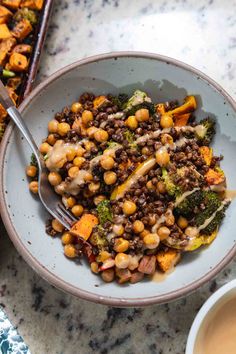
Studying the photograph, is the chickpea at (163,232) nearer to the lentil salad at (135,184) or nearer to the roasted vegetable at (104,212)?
the lentil salad at (135,184)

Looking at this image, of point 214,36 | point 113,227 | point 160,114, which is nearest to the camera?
point 113,227

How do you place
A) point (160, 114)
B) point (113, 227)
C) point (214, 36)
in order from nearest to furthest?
point (113, 227)
point (160, 114)
point (214, 36)

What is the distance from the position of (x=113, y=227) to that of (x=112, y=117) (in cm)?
44

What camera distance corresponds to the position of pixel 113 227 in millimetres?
2357

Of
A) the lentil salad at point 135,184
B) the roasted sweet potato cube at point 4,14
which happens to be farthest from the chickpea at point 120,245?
the roasted sweet potato cube at point 4,14

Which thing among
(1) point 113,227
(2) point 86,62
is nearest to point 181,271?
(1) point 113,227

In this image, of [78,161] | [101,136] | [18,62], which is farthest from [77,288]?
[18,62]

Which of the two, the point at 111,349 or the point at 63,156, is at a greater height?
the point at 63,156

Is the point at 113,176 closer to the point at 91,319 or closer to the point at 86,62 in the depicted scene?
the point at 86,62

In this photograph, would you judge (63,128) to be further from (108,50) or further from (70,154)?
(108,50)

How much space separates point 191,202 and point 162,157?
0.19m

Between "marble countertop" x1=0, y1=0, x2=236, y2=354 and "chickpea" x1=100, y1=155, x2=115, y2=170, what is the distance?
1.73ft

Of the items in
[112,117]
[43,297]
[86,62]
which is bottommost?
[43,297]

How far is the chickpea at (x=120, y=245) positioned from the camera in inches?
91.9
